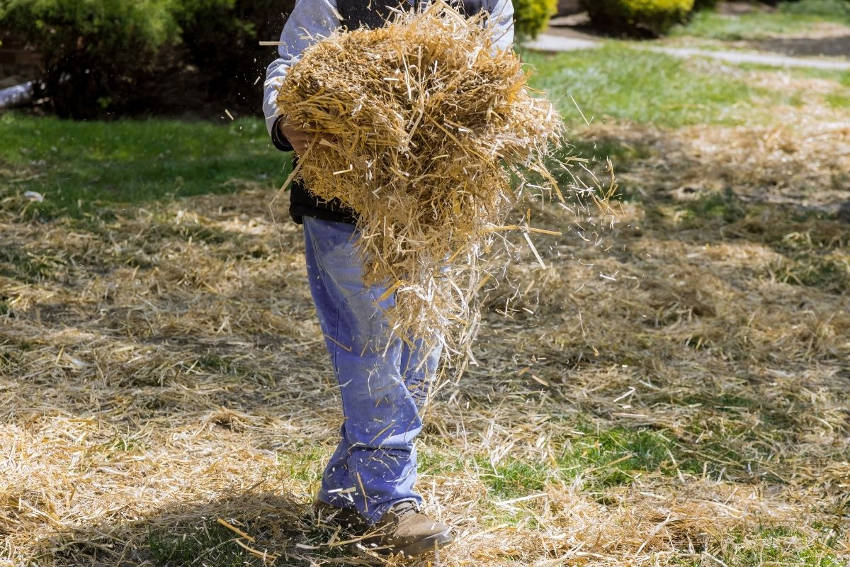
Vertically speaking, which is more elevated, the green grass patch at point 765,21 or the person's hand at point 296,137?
the person's hand at point 296,137

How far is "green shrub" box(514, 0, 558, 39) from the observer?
14.9 m

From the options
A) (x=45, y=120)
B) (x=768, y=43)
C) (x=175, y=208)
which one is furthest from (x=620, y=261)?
(x=768, y=43)

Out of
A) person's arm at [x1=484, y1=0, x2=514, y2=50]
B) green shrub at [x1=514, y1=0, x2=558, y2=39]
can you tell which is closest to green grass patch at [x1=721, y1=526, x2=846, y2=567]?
person's arm at [x1=484, y1=0, x2=514, y2=50]

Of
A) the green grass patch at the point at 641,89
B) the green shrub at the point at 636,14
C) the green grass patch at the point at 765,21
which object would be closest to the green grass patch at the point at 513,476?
the green grass patch at the point at 641,89

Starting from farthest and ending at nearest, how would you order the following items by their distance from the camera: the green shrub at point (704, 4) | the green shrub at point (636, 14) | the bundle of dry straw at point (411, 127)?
the green shrub at point (704, 4) < the green shrub at point (636, 14) < the bundle of dry straw at point (411, 127)

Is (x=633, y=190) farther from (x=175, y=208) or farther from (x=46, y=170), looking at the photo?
(x=46, y=170)

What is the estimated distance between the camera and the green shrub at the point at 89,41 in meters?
9.12

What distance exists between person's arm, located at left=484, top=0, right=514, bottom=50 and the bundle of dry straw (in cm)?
13

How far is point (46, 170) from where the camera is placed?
25.7 feet

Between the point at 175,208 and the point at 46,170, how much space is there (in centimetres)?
135

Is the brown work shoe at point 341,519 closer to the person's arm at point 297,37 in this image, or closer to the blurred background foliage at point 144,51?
the person's arm at point 297,37

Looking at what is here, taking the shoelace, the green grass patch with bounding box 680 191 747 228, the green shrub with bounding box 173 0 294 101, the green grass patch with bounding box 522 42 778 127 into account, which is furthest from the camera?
the green grass patch with bounding box 522 42 778 127

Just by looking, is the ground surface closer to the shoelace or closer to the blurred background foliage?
the shoelace

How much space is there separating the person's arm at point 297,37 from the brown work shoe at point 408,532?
1.20m
